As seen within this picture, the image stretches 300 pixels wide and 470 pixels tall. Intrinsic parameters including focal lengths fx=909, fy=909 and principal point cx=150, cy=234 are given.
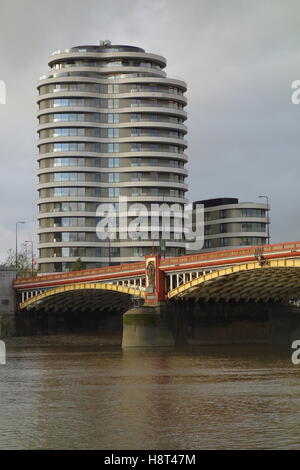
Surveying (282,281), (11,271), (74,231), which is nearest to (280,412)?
(282,281)

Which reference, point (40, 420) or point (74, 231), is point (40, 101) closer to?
point (74, 231)

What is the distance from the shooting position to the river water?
3369cm

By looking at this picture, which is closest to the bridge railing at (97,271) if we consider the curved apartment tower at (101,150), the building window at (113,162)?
the curved apartment tower at (101,150)

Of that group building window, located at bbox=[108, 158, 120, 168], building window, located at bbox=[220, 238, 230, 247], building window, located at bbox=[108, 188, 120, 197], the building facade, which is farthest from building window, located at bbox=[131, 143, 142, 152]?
building window, located at bbox=[220, 238, 230, 247]

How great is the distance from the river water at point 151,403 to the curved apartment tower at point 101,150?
70.8 metres

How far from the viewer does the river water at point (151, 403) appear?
33688 mm

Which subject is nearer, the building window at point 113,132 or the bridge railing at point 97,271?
the bridge railing at point 97,271

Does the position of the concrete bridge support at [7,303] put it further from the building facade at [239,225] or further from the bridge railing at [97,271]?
the building facade at [239,225]

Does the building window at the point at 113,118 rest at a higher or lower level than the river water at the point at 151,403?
higher

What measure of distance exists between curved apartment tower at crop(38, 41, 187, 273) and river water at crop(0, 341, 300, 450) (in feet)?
232

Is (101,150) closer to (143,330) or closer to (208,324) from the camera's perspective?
(208,324)

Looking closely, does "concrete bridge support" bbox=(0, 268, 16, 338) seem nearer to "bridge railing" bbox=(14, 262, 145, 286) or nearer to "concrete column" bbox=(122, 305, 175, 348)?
"bridge railing" bbox=(14, 262, 145, 286)

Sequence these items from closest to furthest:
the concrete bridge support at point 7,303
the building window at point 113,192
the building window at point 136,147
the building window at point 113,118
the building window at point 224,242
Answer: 1. the concrete bridge support at point 7,303
2. the building window at point 136,147
3. the building window at point 113,192
4. the building window at point 113,118
5. the building window at point 224,242

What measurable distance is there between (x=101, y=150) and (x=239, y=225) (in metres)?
32.6
